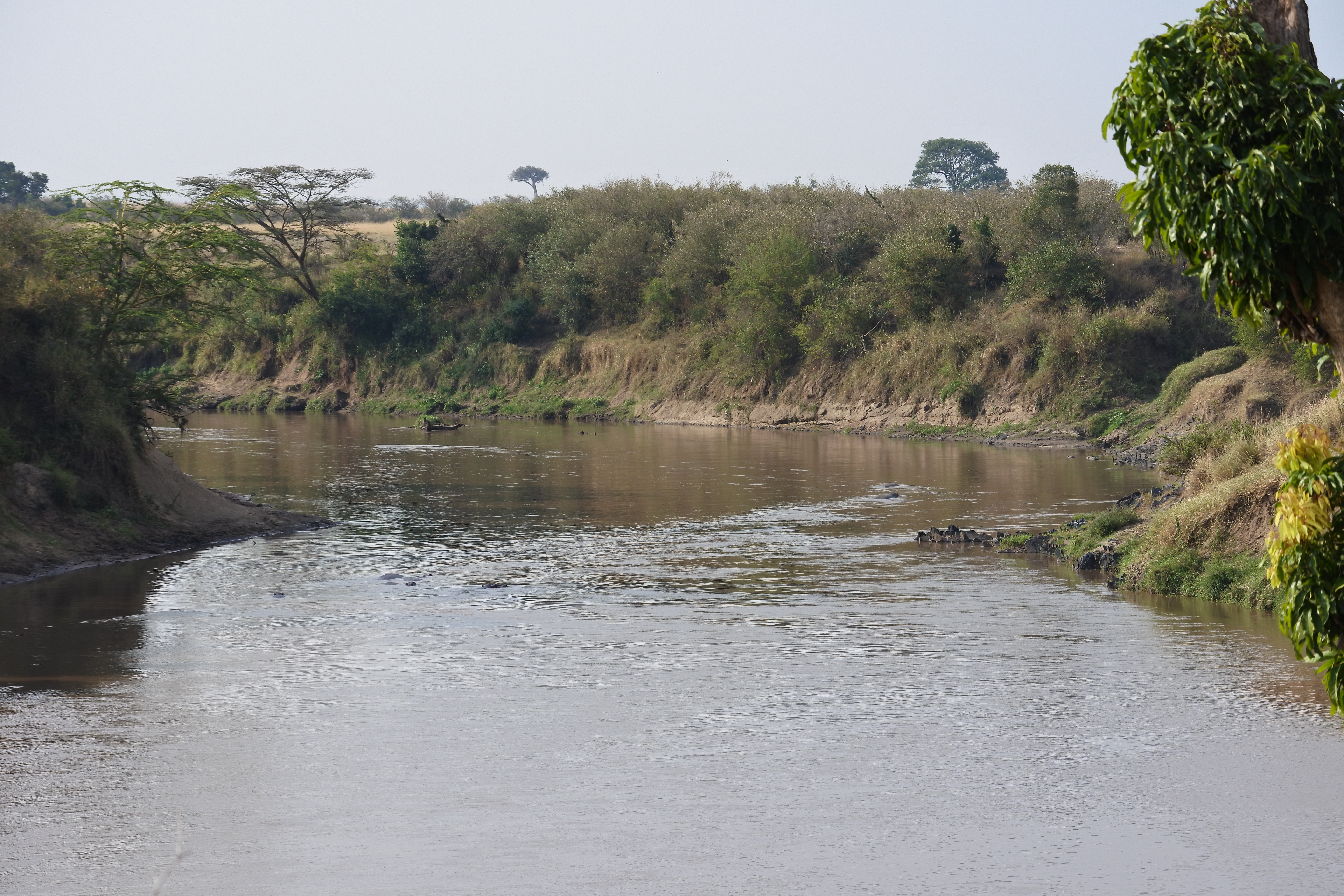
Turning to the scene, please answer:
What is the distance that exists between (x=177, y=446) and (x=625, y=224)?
26.5 meters

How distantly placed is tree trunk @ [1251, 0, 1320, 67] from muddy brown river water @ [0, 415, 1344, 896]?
4.51 metres

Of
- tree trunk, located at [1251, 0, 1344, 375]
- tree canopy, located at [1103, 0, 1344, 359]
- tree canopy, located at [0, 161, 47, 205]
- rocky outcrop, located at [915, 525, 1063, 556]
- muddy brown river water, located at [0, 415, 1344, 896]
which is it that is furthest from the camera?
tree canopy, located at [0, 161, 47, 205]

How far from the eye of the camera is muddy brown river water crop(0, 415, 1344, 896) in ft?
24.9

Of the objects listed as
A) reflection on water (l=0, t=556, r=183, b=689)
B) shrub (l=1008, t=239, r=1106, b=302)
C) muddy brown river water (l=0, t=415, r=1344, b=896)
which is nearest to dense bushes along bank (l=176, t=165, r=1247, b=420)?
shrub (l=1008, t=239, r=1106, b=302)

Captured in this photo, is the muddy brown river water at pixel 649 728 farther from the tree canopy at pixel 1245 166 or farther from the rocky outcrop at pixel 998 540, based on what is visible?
the tree canopy at pixel 1245 166

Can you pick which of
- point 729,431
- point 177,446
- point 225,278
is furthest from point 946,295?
point 225,278

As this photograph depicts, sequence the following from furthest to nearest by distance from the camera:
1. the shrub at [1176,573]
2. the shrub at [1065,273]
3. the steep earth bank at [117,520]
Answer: the shrub at [1065,273] < the steep earth bank at [117,520] < the shrub at [1176,573]

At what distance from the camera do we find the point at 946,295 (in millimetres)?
48094

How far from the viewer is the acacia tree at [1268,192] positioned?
4383 mm

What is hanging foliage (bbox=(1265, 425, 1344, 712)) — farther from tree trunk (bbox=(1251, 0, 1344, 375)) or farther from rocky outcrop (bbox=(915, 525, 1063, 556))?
rocky outcrop (bbox=(915, 525, 1063, 556))

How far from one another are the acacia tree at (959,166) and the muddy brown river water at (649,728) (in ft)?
304

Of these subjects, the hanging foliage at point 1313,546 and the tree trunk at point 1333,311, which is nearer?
the tree trunk at point 1333,311

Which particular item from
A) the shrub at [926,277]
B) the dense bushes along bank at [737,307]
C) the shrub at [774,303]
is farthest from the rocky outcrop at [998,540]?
the shrub at [774,303]

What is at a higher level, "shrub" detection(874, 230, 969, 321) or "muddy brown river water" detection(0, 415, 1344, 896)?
"shrub" detection(874, 230, 969, 321)
